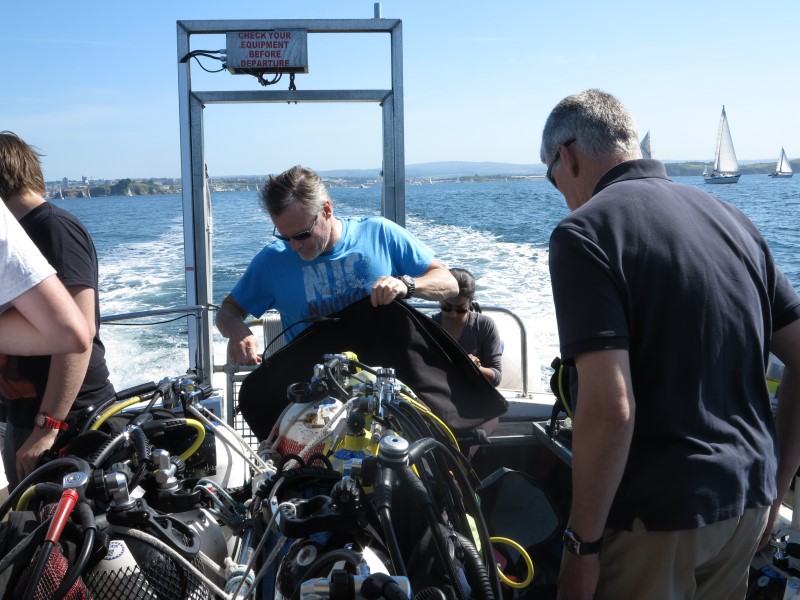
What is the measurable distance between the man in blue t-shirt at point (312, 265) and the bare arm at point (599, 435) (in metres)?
1.05

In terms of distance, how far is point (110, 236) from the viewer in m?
22.6

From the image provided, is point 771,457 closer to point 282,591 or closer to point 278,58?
point 282,591

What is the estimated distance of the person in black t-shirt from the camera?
2.11m

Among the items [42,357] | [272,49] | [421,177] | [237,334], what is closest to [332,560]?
[42,357]

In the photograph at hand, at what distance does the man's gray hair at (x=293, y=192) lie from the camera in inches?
103

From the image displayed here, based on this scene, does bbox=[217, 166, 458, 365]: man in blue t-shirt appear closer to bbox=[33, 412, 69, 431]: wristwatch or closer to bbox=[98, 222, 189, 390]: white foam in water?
bbox=[33, 412, 69, 431]: wristwatch

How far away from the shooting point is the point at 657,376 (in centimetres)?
151

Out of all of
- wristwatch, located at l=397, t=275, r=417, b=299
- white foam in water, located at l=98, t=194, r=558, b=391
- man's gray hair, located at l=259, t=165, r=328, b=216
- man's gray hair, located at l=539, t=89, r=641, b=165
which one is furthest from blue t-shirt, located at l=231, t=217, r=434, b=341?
white foam in water, located at l=98, t=194, r=558, b=391

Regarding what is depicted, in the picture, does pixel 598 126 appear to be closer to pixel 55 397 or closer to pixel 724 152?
pixel 55 397

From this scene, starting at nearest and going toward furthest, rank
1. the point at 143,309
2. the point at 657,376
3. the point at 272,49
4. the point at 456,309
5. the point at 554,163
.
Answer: the point at 657,376
the point at 554,163
the point at 272,49
the point at 456,309
the point at 143,309

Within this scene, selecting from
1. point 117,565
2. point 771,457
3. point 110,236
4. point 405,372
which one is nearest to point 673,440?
point 771,457

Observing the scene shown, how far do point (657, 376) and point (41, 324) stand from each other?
1.37m

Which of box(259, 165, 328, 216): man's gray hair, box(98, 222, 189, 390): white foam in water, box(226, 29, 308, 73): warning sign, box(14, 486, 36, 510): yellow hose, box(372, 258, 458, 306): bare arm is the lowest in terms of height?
box(98, 222, 189, 390): white foam in water

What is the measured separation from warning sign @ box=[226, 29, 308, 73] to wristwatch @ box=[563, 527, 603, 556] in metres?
2.74
